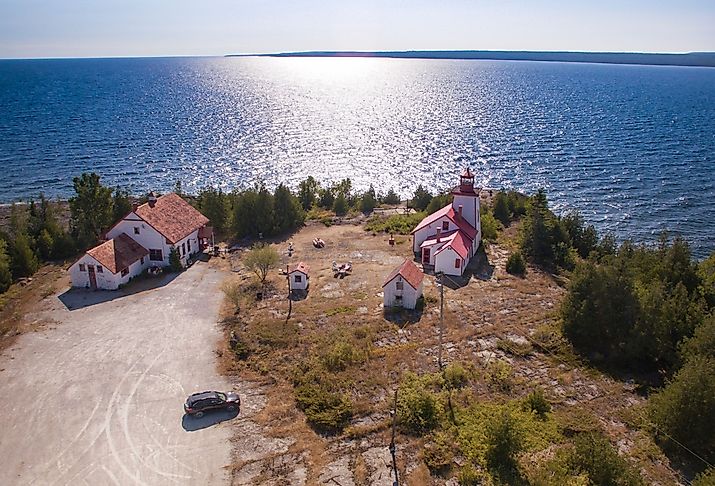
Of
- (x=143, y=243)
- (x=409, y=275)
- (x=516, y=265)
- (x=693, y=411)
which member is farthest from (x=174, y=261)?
(x=693, y=411)

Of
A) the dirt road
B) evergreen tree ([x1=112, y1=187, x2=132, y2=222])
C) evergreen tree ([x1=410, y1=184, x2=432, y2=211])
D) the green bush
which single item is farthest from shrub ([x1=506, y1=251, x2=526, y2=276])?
evergreen tree ([x1=112, y1=187, x2=132, y2=222])

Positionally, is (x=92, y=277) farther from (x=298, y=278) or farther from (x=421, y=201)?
(x=421, y=201)

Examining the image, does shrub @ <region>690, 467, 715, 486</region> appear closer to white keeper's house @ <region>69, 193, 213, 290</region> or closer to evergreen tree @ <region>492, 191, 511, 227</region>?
white keeper's house @ <region>69, 193, 213, 290</region>

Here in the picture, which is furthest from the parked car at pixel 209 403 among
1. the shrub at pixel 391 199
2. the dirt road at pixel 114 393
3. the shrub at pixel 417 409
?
the shrub at pixel 391 199

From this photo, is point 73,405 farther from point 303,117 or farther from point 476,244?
point 303,117

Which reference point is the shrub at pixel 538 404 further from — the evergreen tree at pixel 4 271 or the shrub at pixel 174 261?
the evergreen tree at pixel 4 271
